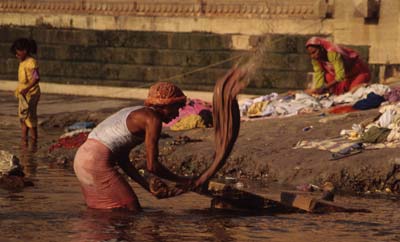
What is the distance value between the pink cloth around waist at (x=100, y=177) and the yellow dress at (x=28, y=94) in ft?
22.5

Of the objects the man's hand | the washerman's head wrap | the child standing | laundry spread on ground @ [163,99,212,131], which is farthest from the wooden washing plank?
the child standing

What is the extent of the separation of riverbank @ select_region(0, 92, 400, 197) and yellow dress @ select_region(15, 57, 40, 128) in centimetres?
71

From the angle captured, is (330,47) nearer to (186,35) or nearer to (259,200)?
(186,35)

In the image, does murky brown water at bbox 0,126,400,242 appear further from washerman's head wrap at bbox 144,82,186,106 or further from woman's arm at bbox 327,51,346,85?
woman's arm at bbox 327,51,346,85

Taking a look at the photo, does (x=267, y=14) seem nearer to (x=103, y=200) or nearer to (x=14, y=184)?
Result: (x=14, y=184)

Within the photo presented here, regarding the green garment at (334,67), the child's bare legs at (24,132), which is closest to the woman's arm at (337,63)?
the green garment at (334,67)

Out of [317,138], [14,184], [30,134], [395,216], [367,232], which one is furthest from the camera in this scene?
[30,134]

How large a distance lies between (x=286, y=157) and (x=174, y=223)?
3.81m

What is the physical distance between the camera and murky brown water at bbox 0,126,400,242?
10.0 metres

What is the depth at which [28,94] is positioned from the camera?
57.5 feet

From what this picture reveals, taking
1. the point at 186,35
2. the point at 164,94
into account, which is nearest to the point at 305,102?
the point at 186,35

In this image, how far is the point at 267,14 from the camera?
2161 centimetres

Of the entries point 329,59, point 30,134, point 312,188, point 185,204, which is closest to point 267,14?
point 329,59

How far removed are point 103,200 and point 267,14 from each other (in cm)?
1141
